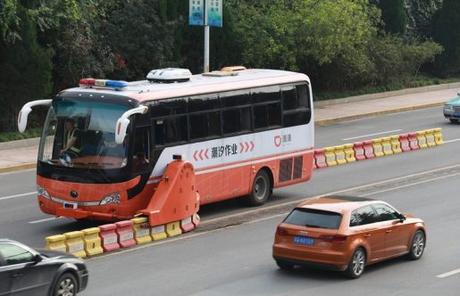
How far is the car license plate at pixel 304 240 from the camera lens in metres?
17.0

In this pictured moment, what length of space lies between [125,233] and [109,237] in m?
0.51

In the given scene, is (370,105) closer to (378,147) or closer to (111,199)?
(378,147)

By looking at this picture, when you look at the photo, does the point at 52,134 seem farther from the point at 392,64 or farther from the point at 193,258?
the point at 392,64

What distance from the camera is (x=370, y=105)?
157 ft

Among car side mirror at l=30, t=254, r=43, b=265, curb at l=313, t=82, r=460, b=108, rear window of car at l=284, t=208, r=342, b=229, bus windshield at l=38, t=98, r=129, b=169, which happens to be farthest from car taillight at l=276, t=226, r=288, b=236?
curb at l=313, t=82, r=460, b=108

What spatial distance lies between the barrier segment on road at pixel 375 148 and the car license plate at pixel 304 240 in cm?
1319

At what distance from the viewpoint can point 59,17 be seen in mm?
34688

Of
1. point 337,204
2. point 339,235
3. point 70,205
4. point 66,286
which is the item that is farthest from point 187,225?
point 66,286

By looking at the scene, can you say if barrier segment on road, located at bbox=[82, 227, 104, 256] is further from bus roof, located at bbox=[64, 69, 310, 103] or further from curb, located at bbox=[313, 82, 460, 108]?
curb, located at bbox=[313, 82, 460, 108]

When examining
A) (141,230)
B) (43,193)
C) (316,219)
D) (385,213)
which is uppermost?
(316,219)

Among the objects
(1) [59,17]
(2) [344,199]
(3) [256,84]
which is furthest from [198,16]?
(2) [344,199]

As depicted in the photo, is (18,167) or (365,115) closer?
(18,167)

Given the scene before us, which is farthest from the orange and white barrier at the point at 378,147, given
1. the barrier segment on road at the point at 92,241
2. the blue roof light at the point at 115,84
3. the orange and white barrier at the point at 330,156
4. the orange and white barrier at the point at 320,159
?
the barrier segment on road at the point at 92,241

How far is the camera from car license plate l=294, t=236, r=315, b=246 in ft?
55.8
